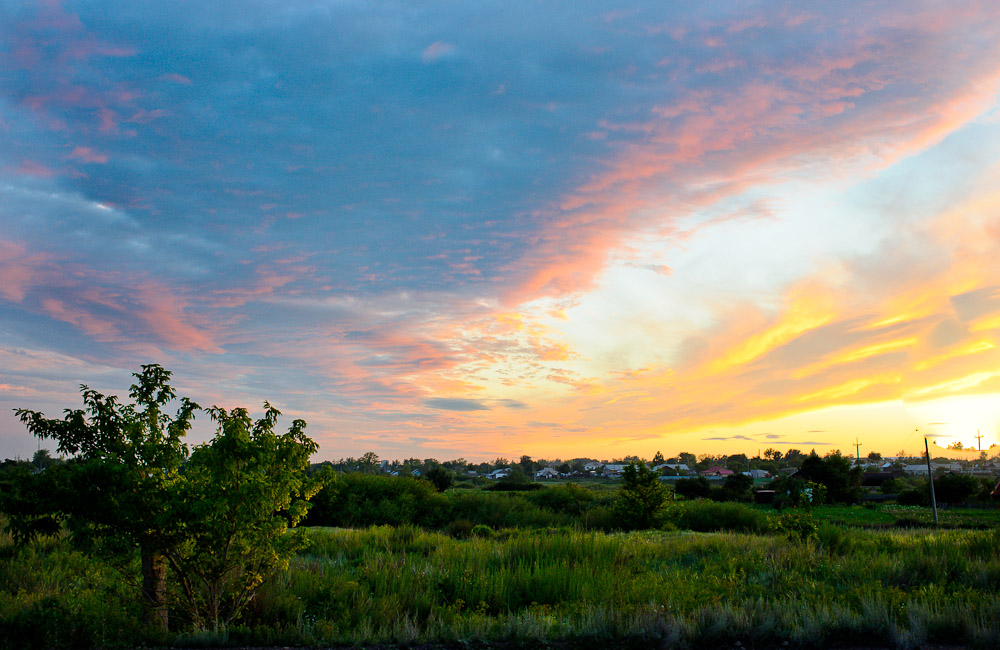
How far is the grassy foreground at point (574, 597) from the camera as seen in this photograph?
8.24 meters

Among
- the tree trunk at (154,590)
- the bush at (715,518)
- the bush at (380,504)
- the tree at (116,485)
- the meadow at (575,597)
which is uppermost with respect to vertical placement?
the tree at (116,485)

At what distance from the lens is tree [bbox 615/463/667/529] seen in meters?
31.0

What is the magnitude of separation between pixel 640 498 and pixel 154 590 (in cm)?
2583

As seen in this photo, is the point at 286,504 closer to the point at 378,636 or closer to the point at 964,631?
the point at 378,636

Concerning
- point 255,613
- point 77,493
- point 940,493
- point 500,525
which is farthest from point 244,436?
point 940,493

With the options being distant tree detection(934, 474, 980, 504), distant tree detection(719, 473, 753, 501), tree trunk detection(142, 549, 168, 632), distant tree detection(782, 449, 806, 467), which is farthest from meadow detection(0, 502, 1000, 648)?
distant tree detection(782, 449, 806, 467)

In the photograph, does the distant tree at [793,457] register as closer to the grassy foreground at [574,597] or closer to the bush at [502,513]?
the bush at [502,513]

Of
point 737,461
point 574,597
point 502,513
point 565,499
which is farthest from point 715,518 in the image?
point 737,461

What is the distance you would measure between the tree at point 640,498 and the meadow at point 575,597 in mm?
15237

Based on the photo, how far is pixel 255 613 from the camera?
31.1 feet

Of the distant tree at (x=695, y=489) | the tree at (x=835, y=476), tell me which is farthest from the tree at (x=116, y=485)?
the tree at (x=835, y=476)

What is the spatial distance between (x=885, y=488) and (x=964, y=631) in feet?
267

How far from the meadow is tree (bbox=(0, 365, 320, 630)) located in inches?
27.0

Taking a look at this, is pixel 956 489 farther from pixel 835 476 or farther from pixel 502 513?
pixel 502 513
